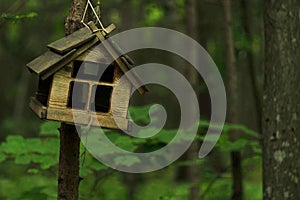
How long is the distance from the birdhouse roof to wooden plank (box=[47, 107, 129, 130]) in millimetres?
255

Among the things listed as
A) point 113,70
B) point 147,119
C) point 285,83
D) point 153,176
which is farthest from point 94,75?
point 153,176

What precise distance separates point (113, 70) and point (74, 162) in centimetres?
69

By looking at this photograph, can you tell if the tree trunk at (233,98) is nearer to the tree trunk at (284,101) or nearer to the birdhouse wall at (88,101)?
the tree trunk at (284,101)

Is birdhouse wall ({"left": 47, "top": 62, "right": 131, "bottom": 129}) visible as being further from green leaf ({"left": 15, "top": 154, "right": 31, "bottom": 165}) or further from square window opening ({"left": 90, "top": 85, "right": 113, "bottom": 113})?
green leaf ({"left": 15, "top": 154, "right": 31, "bottom": 165})

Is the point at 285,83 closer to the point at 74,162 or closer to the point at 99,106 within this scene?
the point at 99,106

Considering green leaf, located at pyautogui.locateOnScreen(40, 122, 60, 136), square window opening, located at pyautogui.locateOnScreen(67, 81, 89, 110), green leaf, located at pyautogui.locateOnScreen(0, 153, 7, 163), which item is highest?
square window opening, located at pyautogui.locateOnScreen(67, 81, 89, 110)

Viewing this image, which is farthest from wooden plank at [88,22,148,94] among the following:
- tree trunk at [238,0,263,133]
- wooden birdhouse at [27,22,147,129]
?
tree trunk at [238,0,263,133]

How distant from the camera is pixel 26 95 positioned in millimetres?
20141

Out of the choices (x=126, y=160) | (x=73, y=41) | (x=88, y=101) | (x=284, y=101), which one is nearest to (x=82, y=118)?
(x=88, y=101)

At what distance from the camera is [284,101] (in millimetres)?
4730

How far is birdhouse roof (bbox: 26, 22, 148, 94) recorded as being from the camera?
11.9 feet

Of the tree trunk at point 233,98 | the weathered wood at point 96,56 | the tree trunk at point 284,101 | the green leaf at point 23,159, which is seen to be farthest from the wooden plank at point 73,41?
the tree trunk at point 233,98

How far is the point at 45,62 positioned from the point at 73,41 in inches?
9.1

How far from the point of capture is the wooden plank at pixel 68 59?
3.67 meters
